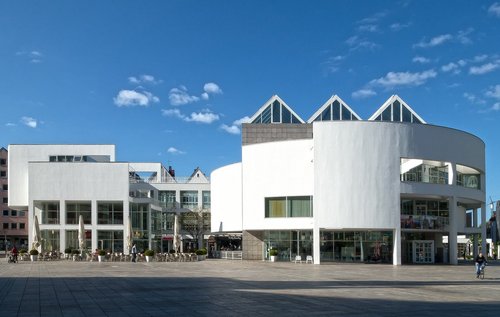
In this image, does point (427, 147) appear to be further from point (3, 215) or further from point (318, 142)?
point (3, 215)

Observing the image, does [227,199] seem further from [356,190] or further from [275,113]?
[356,190]

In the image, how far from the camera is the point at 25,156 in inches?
3118

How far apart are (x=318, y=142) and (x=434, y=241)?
16.9 meters

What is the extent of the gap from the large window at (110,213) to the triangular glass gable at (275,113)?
809 inches

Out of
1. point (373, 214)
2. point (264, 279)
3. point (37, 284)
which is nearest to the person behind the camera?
point (37, 284)

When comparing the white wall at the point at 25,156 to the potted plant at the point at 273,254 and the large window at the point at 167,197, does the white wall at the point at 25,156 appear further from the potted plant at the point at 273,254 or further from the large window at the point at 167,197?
the potted plant at the point at 273,254

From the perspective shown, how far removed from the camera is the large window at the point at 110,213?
2790 inches

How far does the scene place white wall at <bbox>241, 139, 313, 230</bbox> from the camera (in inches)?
2068

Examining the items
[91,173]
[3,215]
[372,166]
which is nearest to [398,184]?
[372,166]

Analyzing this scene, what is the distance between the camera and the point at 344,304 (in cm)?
1967

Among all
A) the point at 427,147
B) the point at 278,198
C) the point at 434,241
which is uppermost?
the point at 427,147

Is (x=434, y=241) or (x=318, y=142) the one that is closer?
(x=318, y=142)

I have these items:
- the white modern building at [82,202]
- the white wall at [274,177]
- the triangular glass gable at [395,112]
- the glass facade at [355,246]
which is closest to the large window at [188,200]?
the white modern building at [82,202]

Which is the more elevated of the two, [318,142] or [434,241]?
[318,142]
